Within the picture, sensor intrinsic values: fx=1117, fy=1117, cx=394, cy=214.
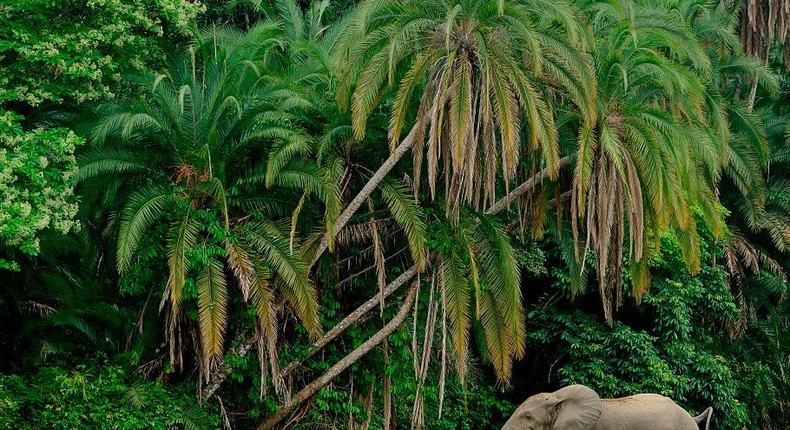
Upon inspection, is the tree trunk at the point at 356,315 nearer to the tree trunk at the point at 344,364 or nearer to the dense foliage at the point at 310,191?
the dense foliage at the point at 310,191

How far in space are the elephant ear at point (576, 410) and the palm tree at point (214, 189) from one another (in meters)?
3.45

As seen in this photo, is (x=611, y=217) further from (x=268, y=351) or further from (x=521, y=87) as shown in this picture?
(x=268, y=351)

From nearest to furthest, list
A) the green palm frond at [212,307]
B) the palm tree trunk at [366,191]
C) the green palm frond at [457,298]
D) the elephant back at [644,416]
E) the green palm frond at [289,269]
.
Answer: the elephant back at [644,416] → the green palm frond at [212,307] → the green palm frond at [289,269] → the palm tree trunk at [366,191] → the green palm frond at [457,298]

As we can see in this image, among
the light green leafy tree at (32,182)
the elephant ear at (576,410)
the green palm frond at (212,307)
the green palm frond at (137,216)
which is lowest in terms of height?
the elephant ear at (576,410)

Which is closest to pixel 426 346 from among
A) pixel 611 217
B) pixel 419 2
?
pixel 611 217

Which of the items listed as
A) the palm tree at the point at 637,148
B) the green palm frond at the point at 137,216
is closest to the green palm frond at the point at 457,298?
the palm tree at the point at 637,148

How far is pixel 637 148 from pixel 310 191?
4499mm

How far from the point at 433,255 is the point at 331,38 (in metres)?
4.19

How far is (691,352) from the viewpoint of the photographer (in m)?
19.6

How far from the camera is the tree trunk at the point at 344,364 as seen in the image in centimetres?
1560

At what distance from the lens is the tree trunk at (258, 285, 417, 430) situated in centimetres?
1560

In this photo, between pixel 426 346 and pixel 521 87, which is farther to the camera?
pixel 426 346

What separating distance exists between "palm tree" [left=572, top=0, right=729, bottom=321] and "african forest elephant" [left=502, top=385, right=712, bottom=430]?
6.43ft

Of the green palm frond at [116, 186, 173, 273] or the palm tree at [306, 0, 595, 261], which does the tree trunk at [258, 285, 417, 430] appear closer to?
the palm tree at [306, 0, 595, 261]
